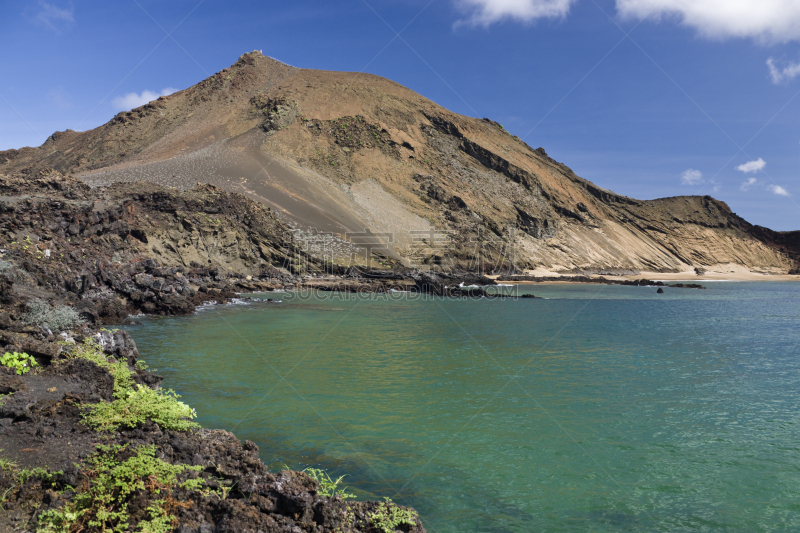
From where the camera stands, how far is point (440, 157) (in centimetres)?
8781

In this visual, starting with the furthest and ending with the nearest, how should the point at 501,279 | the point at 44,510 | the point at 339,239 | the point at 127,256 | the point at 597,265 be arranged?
the point at 597,265, the point at 501,279, the point at 339,239, the point at 127,256, the point at 44,510

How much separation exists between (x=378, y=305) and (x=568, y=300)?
58.8ft

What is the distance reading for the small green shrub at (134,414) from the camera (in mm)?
6867

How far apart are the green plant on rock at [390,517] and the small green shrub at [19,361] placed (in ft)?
24.3

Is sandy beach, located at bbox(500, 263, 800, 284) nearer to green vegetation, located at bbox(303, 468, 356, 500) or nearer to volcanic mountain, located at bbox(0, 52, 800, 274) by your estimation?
volcanic mountain, located at bbox(0, 52, 800, 274)

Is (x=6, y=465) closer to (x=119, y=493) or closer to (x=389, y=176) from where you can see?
(x=119, y=493)

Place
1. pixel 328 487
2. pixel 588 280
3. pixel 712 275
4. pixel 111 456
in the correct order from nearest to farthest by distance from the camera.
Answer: pixel 111 456, pixel 328 487, pixel 588 280, pixel 712 275

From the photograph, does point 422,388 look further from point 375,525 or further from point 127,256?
point 127,256

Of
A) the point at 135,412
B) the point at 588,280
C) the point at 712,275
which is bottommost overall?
→ the point at 135,412

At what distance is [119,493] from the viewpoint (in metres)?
5.22

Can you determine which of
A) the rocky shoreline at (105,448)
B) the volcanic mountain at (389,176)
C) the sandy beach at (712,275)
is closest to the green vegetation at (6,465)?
the rocky shoreline at (105,448)

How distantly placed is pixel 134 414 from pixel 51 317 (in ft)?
24.2

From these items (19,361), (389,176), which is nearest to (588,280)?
(389,176)

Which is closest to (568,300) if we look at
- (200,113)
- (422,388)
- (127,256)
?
(422,388)
